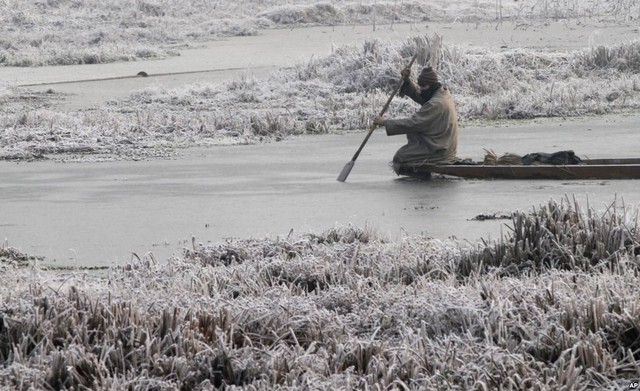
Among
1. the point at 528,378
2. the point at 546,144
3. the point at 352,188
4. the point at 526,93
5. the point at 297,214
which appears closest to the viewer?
the point at 528,378

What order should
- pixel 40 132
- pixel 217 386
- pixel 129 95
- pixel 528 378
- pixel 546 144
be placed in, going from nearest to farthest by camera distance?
pixel 528 378, pixel 217 386, pixel 546 144, pixel 40 132, pixel 129 95

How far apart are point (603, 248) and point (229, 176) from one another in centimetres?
814

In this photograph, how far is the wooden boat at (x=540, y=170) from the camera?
46.0 feet

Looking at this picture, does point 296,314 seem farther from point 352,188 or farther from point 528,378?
point 352,188

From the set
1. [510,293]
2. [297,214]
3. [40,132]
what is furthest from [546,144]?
[510,293]

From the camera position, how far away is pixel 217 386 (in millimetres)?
6465

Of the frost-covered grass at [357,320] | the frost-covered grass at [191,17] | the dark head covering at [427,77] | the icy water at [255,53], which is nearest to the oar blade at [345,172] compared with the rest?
the dark head covering at [427,77]

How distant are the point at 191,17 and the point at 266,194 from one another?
44443 millimetres

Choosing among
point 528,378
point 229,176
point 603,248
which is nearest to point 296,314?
point 528,378

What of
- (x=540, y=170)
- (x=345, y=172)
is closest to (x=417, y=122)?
(x=345, y=172)

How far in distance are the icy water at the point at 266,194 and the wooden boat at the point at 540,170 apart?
0.54ft

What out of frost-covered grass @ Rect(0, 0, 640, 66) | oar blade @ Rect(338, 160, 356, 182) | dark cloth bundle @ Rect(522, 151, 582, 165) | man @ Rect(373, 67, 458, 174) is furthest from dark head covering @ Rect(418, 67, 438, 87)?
frost-covered grass @ Rect(0, 0, 640, 66)

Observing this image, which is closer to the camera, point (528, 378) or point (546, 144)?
point (528, 378)

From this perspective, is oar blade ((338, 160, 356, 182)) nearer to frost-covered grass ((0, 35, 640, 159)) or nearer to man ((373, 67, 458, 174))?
man ((373, 67, 458, 174))
